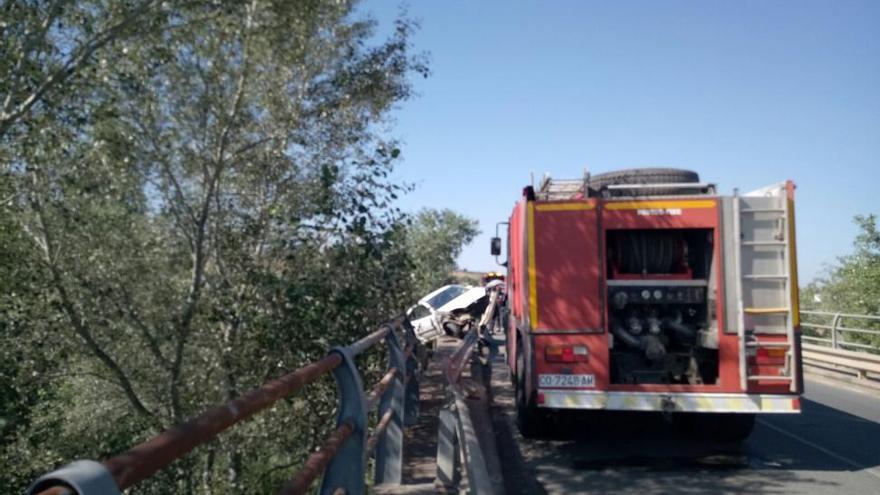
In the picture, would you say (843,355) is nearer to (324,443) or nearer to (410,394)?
(410,394)

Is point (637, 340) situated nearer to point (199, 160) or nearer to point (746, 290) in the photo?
point (746, 290)

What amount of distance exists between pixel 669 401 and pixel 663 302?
3.55 feet

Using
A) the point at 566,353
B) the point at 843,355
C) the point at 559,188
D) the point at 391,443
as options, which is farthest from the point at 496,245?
the point at 843,355

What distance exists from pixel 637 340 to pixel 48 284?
20.2 feet

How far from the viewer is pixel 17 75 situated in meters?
6.58

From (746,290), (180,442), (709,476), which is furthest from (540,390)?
(180,442)

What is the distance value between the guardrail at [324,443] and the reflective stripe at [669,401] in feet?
8.01

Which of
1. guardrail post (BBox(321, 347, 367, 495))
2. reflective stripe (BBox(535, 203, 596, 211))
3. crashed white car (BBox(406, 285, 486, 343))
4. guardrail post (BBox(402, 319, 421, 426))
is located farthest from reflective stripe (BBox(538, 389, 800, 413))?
crashed white car (BBox(406, 285, 486, 343))

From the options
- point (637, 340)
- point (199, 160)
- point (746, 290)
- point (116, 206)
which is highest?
point (199, 160)

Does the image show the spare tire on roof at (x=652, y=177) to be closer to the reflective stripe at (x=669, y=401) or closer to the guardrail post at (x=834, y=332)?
the reflective stripe at (x=669, y=401)

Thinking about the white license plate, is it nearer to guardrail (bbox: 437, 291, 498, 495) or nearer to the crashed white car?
guardrail (bbox: 437, 291, 498, 495)

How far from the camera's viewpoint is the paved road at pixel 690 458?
7.16m

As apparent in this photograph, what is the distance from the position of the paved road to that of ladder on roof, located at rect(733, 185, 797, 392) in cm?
96

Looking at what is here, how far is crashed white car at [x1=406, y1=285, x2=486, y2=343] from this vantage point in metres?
20.7
